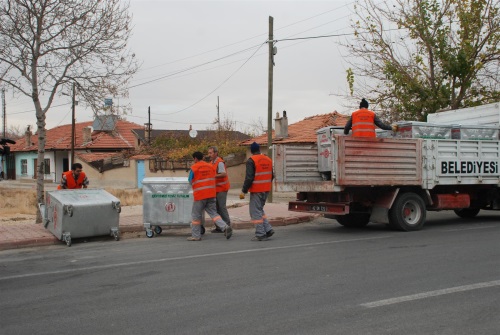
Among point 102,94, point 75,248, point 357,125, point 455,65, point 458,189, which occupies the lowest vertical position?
point 75,248

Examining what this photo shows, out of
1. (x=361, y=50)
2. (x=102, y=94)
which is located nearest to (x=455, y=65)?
(x=361, y=50)

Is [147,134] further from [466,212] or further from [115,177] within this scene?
[466,212]

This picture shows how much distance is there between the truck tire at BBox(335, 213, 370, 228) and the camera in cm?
1199

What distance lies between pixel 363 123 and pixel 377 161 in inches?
31.3

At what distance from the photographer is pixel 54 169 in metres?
45.7

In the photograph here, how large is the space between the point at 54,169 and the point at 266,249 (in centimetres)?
4092

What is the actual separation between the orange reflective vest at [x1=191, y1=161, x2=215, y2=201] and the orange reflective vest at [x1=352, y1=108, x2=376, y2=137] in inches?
116

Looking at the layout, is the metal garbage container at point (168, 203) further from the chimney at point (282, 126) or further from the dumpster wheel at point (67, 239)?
the chimney at point (282, 126)

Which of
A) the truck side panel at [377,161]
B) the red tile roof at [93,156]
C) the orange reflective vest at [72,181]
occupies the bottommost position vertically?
the orange reflective vest at [72,181]

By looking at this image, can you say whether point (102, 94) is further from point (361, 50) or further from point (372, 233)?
point (361, 50)

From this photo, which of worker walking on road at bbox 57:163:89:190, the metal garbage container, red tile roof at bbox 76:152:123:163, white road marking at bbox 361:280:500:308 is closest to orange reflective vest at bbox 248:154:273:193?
the metal garbage container

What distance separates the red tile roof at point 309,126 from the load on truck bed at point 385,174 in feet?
53.0

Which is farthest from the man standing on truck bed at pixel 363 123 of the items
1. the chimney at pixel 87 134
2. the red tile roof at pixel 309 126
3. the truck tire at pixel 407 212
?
the chimney at pixel 87 134

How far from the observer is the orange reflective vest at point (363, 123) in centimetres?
1016
